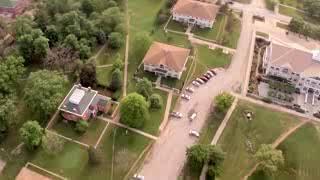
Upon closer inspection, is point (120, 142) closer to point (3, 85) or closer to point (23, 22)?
point (3, 85)

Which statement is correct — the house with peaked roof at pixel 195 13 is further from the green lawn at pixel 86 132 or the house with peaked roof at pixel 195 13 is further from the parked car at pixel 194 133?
the green lawn at pixel 86 132

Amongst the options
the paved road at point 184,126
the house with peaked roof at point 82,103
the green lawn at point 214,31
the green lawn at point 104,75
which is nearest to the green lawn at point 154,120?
the paved road at point 184,126

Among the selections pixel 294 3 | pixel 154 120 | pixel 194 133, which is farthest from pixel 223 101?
pixel 294 3

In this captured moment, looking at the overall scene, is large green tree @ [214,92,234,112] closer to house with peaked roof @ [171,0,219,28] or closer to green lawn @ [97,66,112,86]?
green lawn @ [97,66,112,86]

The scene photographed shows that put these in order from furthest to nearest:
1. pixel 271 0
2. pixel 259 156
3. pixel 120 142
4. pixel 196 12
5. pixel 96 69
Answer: pixel 271 0 → pixel 196 12 → pixel 96 69 → pixel 120 142 → pixel 259 156

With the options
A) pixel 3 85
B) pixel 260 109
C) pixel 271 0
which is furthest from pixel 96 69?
pixel 271 0

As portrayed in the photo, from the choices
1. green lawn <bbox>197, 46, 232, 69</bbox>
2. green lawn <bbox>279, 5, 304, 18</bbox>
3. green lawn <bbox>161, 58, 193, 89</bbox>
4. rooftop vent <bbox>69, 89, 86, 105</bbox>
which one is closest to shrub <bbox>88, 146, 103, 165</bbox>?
rooftop vent <bbox>69, 89, 86, 105</bbox>
